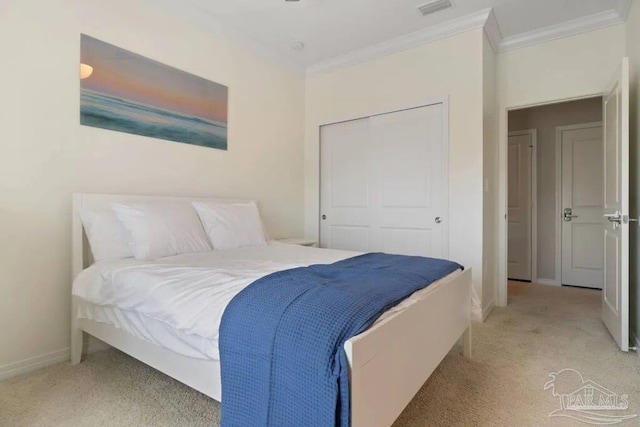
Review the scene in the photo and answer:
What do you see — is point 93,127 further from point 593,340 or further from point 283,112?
point 593,340

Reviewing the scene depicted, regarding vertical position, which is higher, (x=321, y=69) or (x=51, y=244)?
(x=321, y=69)

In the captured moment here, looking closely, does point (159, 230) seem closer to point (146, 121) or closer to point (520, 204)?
point (146, 121)

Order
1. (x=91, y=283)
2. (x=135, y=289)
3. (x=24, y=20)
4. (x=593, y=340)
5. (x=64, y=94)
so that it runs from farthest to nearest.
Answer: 1. (x=593, y=340)
2. (x=64, y=94)
3. (x=24, y=20)
4. (x=91, y=283)
5. (x=135, y=289)

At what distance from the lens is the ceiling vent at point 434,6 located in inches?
109

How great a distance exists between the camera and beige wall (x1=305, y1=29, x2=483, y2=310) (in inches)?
119

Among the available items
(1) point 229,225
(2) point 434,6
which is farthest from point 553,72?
(1) point 229,225

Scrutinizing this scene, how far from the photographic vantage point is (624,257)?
2.28 meters

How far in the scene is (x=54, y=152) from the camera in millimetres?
2154

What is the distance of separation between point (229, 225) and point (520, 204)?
4.10m

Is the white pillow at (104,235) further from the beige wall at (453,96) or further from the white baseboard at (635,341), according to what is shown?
the white baseboard at (635,341)

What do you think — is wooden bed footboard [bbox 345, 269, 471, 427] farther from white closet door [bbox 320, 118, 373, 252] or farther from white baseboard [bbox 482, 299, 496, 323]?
white closet door [bbox 320, 118, 373, 252]

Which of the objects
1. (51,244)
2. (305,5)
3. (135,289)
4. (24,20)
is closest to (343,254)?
(135,289)

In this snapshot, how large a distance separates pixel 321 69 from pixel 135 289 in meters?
3.28

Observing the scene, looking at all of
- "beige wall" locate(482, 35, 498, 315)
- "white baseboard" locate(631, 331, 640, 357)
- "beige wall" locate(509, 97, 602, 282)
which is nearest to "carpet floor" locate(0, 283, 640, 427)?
"white baseboard" locate(631, 331, 640, 357)
